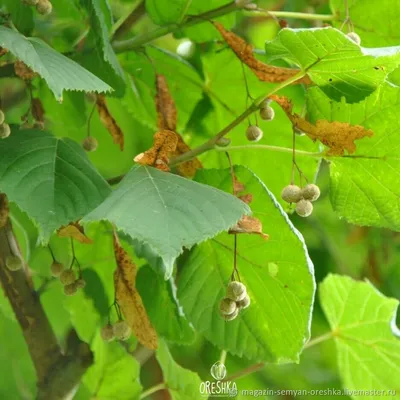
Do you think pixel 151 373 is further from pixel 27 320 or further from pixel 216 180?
pixel 216 180

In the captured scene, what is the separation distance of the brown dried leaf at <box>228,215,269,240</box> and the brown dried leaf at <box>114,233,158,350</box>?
18cm

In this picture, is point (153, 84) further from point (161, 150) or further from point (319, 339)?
point (319, 339)

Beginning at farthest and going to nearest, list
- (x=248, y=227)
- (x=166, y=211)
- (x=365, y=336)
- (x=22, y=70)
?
(x=365, y=336) → (x=22, y=70) → (x=248, y=227) → (x=166, y=211)

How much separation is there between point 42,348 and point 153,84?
0.36 meters

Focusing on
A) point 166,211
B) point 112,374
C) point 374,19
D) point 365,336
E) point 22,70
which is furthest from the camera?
point 365,336

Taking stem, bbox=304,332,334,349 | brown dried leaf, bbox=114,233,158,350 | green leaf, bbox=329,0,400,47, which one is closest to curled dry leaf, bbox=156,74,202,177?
brown dried leaf, bbox=114,233,158,350

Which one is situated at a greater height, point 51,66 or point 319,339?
point 51,66

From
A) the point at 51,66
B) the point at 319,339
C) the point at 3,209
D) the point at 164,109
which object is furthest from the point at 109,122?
the point at 319,339

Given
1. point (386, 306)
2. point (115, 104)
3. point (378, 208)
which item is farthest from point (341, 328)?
point (115, 104)

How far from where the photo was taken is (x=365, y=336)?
1.16 meters

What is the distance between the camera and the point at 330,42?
649 mm

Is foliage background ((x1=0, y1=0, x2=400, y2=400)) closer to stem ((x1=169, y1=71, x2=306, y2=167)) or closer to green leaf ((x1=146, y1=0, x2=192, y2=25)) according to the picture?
green leaf ((x1=146, y1=0, x2=192, y2=25))

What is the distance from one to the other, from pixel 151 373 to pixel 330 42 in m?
1.05

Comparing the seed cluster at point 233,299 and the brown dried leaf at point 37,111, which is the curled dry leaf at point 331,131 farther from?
the brown dried leaf at point 37,111
